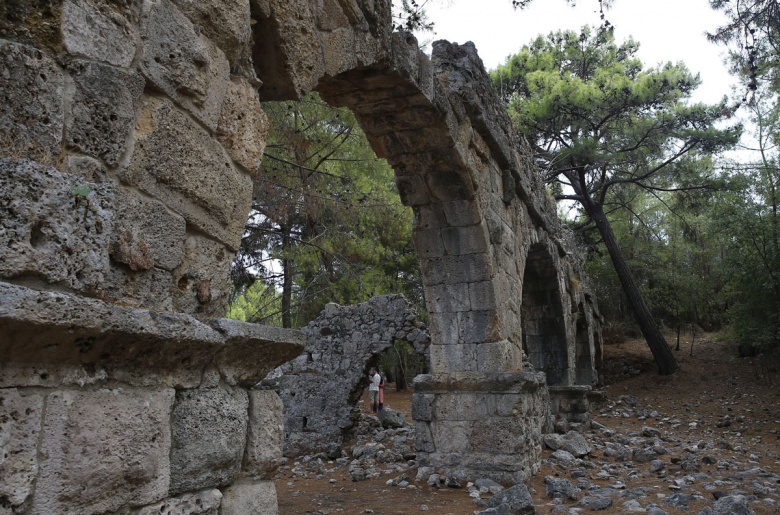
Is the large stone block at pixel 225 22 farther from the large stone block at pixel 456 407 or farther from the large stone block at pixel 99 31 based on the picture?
the large stone block at pixel 456 407

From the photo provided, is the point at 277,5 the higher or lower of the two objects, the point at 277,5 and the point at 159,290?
the higher

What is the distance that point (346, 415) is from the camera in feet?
32.7

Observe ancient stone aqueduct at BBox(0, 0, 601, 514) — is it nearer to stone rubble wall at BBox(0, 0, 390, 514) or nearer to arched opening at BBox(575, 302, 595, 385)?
stone rubble wall at BBox(0, 0, 390, 514)

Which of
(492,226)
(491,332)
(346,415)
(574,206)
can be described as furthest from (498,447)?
(574,206)

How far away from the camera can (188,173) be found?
2.10 metres

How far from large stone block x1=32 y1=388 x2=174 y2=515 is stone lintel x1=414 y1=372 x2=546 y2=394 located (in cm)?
497

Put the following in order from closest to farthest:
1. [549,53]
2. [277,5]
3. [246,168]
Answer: [246,168] < [277,5] < [549,53]

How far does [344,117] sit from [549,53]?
10.00 meters

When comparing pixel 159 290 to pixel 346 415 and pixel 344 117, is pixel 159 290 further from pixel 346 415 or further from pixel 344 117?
pixel 346 415

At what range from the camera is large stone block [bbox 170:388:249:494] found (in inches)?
73.1

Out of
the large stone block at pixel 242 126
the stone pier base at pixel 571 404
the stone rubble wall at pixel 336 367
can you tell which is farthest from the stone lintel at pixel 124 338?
the stone pier base at pixel 571 404

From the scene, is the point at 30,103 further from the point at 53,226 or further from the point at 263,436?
the point at 263,436

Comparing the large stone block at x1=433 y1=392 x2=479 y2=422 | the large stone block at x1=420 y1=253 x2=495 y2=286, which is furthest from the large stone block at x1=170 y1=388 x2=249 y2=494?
the large stone block at x1=420 y1=253 x2=495 y2=286

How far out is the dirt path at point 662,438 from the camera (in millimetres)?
5969
